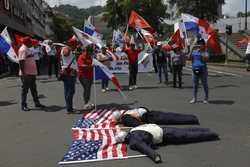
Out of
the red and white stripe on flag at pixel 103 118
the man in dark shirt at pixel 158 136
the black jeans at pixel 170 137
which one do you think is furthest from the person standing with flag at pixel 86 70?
the black jeans at pixel 170 137

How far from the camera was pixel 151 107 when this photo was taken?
1298cm

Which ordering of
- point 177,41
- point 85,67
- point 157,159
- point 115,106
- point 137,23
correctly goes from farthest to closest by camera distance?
point 137,23 → point 177,41 → point 115,106 → point 85,67 → point 157,159

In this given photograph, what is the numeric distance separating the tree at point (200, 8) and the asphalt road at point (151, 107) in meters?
37.5

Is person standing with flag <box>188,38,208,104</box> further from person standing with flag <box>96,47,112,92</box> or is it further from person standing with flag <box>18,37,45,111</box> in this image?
person standing with flag <box>18,37,45,111</box>

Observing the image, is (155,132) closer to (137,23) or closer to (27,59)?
(27,59)

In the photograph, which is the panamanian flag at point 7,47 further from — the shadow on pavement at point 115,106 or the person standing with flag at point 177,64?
the shadow on pavement at point 115,106

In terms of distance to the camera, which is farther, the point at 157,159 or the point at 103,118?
the point at 103,118

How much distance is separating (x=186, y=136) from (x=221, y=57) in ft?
128

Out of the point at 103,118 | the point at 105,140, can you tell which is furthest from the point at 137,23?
the point at 105,140

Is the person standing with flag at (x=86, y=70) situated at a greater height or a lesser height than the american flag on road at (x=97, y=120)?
greater

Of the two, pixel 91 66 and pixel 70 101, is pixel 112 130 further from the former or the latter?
pixel 91 66

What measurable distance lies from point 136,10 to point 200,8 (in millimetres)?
19133

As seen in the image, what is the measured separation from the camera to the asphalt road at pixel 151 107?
7.61 m

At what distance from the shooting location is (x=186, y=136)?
8508 mm
